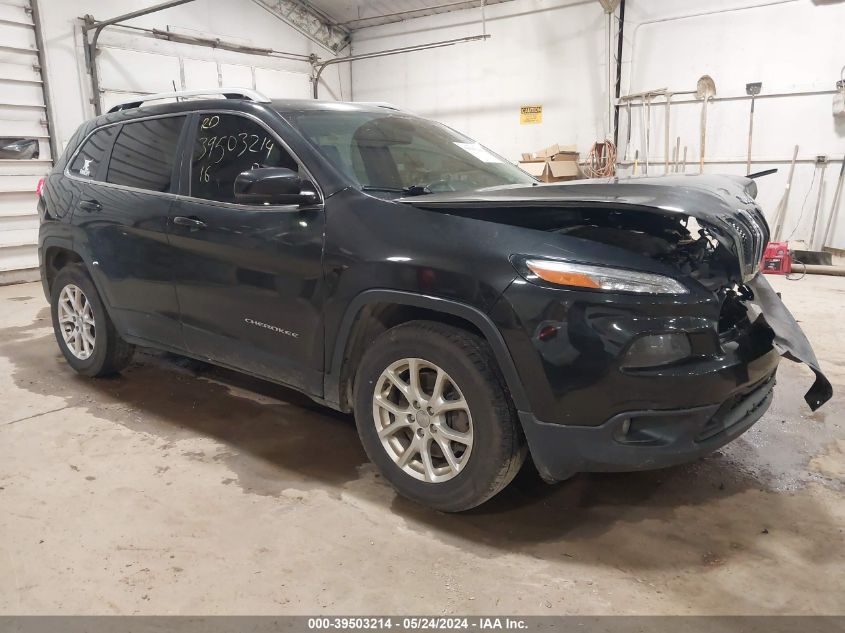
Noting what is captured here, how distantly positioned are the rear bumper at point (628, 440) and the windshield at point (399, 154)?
114 centimetres

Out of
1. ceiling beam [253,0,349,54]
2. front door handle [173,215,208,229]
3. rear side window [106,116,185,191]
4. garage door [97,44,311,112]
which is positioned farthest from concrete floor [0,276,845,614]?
ceiling beam [253,0,349,54]

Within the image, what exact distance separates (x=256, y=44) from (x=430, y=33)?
328cm

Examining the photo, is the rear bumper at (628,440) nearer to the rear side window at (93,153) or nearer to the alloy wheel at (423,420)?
the alloy wheel at (423,420)

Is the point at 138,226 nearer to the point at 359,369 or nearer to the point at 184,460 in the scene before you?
the point at 184,460

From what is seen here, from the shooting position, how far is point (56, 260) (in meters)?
3.93

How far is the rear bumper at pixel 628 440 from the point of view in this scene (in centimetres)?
190

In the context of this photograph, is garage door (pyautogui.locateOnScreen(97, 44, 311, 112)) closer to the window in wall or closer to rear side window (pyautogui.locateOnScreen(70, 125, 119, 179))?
the window in wall

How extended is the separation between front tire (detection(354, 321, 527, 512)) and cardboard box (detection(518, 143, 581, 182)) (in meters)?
7.54

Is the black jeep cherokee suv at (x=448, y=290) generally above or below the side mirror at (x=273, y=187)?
below

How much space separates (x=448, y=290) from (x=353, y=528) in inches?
37.6

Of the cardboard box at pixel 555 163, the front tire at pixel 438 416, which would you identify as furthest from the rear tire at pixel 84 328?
the cardboard box at pixel 555 163

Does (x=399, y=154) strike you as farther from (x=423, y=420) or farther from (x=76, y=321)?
(x=76, y=321)

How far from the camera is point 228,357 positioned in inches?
113

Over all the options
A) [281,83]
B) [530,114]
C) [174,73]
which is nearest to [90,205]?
[174,73]
